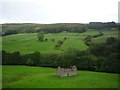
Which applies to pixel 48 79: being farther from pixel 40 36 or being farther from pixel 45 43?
pixel 40 36

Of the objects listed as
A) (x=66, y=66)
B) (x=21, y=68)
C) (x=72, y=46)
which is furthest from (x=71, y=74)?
(x=21, y=68)

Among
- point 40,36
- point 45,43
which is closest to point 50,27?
point 40,36


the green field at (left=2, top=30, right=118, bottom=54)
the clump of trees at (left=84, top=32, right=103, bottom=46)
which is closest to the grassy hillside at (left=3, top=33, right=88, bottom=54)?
the green field at (left=2, top=30, right=118, bottom=54)

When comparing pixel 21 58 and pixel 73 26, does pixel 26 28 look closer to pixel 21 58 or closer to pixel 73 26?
pixel 21 58

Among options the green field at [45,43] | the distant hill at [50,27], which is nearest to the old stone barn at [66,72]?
the green field at [45,43]

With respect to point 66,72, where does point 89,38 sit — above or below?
above
